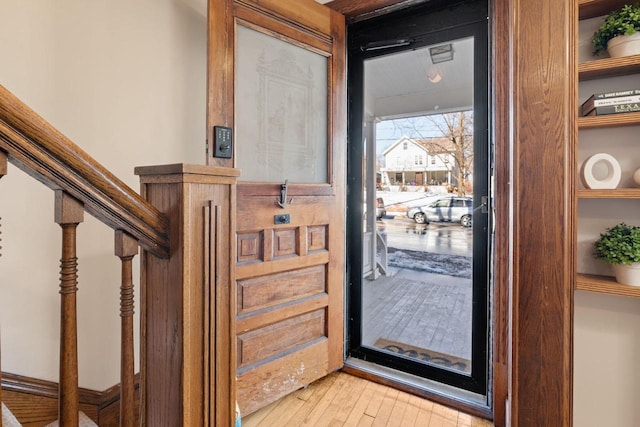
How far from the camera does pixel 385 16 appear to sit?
2.07 meters

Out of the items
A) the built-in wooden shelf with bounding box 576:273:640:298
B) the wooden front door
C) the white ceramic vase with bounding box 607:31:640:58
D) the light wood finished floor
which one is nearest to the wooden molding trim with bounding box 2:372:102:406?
the wooden front door

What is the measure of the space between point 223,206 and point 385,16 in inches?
72.4

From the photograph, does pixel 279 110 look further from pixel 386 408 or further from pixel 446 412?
pixel 446 412

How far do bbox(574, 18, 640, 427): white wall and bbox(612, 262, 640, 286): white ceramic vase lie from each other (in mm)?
127

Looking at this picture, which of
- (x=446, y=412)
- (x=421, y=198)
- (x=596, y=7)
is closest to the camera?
(x=596, y=7)

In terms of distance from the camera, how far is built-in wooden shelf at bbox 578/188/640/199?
1.21 meters

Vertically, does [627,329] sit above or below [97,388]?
above

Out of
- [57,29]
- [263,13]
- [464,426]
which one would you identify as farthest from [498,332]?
[57,29]

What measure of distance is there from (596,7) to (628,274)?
1055mm

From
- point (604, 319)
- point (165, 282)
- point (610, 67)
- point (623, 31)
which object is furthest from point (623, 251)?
point (165, 282)

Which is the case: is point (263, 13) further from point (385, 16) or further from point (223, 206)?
point (223, 206)

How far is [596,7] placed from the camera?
1.35 metres

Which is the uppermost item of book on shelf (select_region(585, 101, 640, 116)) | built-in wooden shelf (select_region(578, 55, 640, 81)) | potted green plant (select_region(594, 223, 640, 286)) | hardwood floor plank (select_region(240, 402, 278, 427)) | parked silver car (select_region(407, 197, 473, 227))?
built-in wooden shelf (select_region(578, 55, 640, 81))

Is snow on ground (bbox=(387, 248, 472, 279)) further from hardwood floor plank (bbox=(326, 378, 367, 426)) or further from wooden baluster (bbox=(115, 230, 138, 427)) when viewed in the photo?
wooden baluster (bbox=(115, 230, 138, 427))
